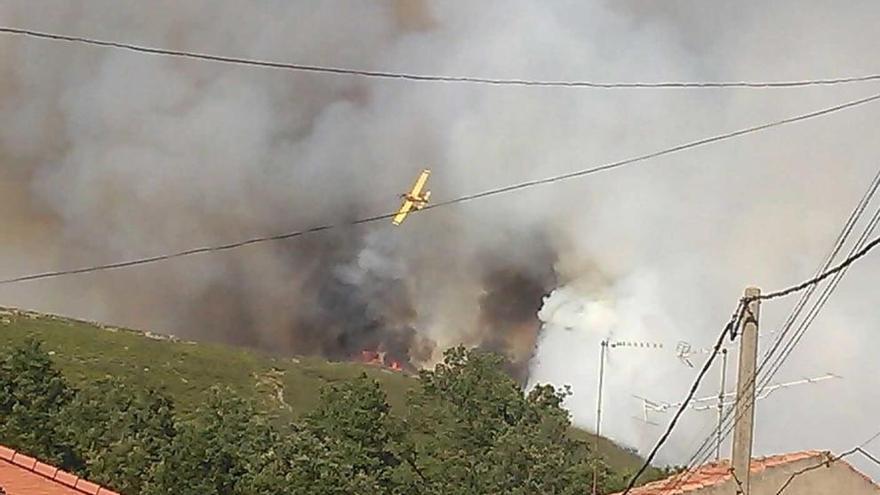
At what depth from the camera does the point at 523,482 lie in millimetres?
27031

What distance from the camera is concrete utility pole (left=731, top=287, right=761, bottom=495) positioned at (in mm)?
9828

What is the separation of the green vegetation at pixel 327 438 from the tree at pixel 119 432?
0.14 ft

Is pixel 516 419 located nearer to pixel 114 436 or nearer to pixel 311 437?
pixel 311 437

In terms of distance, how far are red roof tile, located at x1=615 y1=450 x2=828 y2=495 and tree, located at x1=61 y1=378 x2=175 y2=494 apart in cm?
1546

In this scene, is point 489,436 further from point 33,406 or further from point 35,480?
point 35,480

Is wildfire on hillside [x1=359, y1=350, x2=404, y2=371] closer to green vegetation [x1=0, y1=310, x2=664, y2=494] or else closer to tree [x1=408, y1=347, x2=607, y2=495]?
tree [x1=408, y1=347, x2=607, y2=495]

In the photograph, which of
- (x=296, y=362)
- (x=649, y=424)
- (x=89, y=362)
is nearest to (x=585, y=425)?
(x=649, y=424)

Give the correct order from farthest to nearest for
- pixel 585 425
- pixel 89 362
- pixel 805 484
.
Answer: pixel 89 362 → pixel 585 425 → pixel 805 484

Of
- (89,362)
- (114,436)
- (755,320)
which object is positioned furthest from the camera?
(89,362)

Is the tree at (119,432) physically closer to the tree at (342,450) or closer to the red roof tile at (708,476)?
the tree at (342,450)

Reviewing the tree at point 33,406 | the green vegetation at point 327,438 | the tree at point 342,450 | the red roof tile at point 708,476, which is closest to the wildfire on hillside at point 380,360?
the green vegetation at point 327,438

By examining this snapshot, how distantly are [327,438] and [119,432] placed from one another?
578cm

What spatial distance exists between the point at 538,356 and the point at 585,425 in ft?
12.9

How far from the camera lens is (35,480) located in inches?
457
